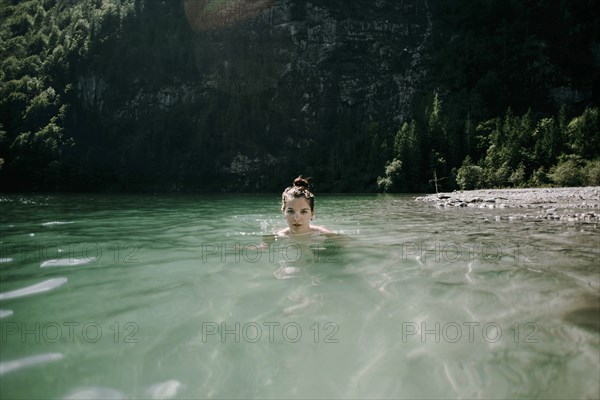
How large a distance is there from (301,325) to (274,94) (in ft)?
386

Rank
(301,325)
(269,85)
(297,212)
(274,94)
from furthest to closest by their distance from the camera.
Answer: (269,85) → (274,94) → (297,212) → (301,325)

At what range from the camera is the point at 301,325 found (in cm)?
284

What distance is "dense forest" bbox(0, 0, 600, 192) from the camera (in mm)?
98000

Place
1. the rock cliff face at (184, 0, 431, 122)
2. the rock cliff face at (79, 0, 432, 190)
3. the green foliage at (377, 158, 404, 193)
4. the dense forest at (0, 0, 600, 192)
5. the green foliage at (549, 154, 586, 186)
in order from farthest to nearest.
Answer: the rock cliff face at (184, 0, 431, 122) → the rock cliff face at (79, 0, 432, 190) → the dense forest at (0, 0, 600, 192) → the green foliage at (377, 158, 404, 193) → the green foliage at (549, 154, 586, 186)

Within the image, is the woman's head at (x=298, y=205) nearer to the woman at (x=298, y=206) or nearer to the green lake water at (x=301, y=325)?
the woman at (x=298, y=206)

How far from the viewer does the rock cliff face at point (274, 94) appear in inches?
4259

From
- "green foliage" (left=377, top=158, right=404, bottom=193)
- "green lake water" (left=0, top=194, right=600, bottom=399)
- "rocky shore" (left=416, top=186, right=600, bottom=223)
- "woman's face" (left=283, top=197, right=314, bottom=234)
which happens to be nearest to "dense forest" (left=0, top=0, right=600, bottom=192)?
"green foliage" (left=377, top=158, right=404, bottom=193)

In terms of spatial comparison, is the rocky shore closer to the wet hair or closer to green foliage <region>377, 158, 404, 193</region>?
the wet hair

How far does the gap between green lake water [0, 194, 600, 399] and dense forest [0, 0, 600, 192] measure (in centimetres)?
7832

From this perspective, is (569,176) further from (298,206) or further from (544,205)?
(298,206)

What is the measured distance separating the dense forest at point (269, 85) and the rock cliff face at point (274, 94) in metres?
0.41

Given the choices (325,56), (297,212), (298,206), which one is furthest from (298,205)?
(325,56)

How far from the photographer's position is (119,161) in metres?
110

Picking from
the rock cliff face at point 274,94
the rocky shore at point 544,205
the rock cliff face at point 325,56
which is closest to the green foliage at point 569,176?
the rocky shore at point 544,205
